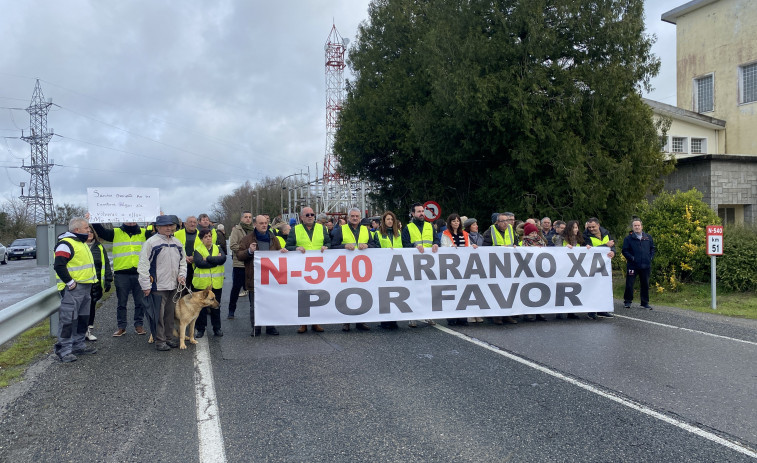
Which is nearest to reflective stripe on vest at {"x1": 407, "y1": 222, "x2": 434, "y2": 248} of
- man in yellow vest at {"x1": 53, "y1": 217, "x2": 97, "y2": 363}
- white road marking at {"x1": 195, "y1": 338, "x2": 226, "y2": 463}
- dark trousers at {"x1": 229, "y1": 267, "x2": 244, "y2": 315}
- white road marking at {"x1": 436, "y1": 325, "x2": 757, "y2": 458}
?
white road marking at {"x1": 436, "y1": 325, "x2": 757, "y2": 458}

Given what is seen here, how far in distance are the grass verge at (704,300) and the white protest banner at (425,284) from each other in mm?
2751

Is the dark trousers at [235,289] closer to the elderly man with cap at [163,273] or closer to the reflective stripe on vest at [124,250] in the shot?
the reflective stripe on vest at [124,250]

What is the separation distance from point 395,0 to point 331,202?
2445cm

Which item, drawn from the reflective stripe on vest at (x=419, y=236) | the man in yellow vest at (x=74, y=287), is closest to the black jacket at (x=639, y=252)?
the reflective stripe on vest at (x=419, y=236)

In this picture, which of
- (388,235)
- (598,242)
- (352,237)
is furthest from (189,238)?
(598,242)

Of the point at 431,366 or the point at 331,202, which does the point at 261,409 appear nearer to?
the point at 431,366

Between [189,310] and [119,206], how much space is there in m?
2.33

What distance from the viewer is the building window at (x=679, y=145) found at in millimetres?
27069

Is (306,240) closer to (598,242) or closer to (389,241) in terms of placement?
(389,241)

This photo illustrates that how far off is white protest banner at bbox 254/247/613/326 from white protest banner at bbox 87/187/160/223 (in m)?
2.06

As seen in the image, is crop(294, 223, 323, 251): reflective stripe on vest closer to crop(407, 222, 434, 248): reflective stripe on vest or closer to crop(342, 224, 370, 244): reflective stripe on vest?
crop(342, 224, 370, 244): reflective stripe on vest

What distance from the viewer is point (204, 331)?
8742mm

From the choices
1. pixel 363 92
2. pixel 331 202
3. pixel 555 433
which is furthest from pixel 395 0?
pixel 331 202

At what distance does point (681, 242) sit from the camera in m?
13.4
